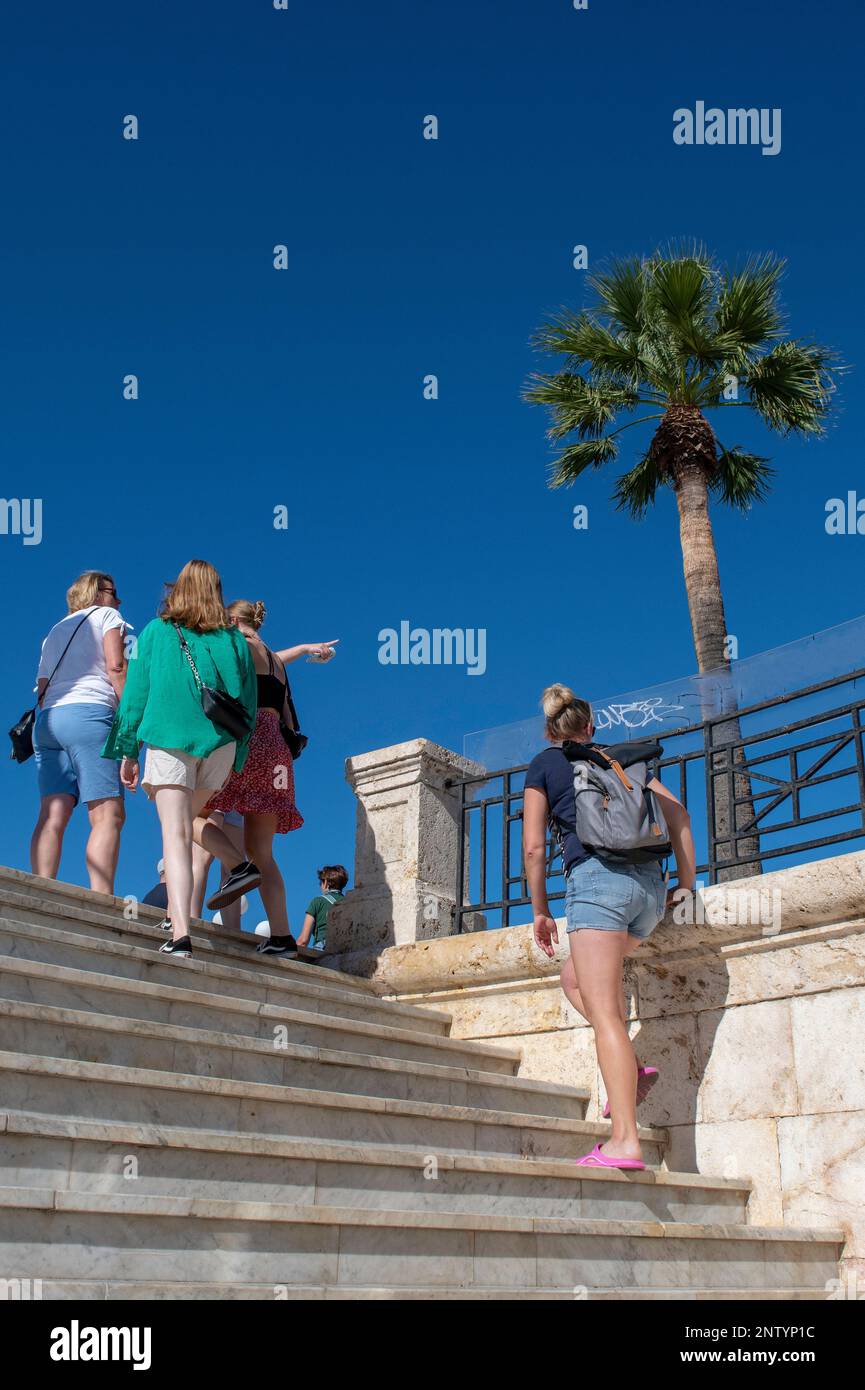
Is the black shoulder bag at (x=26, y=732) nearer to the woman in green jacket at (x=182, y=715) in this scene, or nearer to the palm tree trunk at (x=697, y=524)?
the woman in green jacket at (x=182, y=715)

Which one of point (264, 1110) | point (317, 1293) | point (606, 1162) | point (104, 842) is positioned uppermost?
point (104, 842)

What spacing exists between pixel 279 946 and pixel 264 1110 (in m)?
1.77

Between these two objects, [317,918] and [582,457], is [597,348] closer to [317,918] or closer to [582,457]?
[582,457]

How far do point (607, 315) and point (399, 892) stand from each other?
11659 mm

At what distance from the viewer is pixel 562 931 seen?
551 centimetres

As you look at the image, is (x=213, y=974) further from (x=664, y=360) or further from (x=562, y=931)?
(x=664, y=360)

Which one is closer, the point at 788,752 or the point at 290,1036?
the point at 290,1036

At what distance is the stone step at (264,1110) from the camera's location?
313 centimetres

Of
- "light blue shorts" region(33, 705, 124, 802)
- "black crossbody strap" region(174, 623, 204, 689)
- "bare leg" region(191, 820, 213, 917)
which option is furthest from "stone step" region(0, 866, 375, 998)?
"black crossbody strap" region(174, 623, 204, 689)

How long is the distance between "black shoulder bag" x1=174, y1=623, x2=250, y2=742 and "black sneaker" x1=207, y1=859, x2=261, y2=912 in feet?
2.65

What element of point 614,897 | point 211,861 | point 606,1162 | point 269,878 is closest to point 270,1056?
point 606,1162

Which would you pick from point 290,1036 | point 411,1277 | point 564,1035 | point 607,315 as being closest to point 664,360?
point 607,315

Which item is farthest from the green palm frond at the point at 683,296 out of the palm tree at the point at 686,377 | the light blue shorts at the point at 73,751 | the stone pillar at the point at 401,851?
the light blue shorts at the point at 73,751

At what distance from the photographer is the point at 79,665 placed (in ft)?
17.7
